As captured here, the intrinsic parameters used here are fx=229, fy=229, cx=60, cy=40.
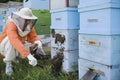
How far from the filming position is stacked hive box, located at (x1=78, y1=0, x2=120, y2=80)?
2.16 meters

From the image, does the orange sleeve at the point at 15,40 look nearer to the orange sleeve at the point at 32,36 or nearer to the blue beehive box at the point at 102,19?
the orange sleeve at the point at 32,36

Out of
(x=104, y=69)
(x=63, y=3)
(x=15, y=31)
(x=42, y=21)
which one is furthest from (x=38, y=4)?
(x=104, y=69)

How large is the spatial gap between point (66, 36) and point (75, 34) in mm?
130

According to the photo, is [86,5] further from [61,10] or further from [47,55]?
[47,55]

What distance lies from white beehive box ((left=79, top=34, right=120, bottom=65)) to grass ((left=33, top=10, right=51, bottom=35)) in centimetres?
187

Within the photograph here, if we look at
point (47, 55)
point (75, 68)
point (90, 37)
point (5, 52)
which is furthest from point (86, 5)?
point (47, 55)


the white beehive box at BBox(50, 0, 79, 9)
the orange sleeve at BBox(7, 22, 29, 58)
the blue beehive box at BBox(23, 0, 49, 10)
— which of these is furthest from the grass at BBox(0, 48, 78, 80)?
the blue beehive box at BBox(23, 0, 49, 10)

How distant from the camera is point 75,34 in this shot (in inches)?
120

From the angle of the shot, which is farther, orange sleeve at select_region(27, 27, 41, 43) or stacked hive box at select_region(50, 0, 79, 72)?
orange sleeve at select_region(27, 27, 41, 43)

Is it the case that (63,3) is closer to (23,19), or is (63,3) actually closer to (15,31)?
(23,19)

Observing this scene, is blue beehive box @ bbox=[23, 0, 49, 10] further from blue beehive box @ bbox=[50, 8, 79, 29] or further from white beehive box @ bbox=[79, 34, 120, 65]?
white beehive box @ bbox=[79, 34, 120, 65]

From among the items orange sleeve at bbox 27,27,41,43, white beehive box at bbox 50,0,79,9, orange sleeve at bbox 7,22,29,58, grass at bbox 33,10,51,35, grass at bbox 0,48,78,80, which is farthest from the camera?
grass at bbox 33,10,51,35

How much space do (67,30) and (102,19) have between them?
798mm

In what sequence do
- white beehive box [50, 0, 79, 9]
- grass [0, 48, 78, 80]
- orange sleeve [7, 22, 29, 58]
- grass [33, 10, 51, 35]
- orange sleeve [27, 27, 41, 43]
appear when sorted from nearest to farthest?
orange sleeve [7, 22, 29, 58] → grass [0, 48, 78, 80] → white beehive box [50, 0, 79, 9] → orange sleeve [27, 27, 41, 43] → grass [33, 10, 51, 35]
